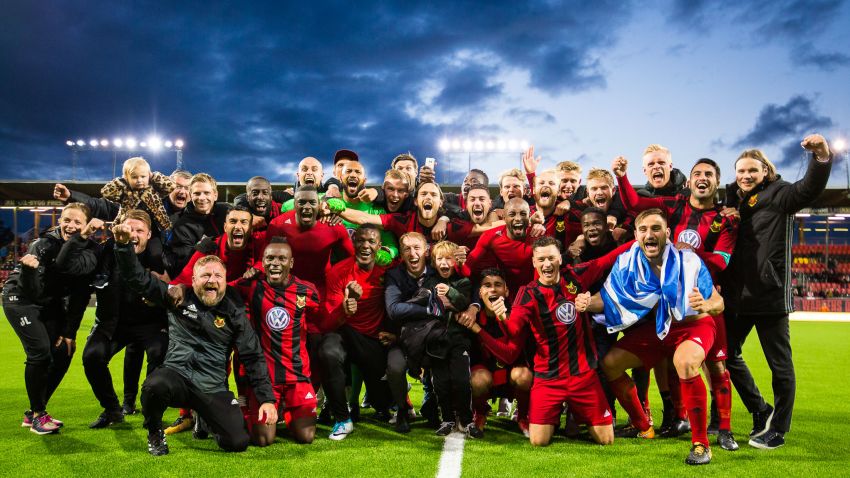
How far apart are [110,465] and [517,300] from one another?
302 cm

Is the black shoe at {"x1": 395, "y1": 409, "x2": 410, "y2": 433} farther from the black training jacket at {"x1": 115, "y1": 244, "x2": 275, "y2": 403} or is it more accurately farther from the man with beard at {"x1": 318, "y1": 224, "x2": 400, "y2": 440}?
the black training jacket at {"x1": 115, "y1": 244, "x2": 275, "y2": 403}

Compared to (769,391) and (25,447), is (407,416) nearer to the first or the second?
(25,447)

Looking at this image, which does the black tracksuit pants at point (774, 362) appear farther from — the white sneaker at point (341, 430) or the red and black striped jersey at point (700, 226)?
the white sneaker at point (341, 430)

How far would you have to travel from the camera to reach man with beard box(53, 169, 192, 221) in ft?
18.2

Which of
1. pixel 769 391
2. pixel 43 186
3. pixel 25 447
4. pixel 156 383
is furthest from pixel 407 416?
pixel 43 186

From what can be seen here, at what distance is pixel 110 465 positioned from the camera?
3.71 m

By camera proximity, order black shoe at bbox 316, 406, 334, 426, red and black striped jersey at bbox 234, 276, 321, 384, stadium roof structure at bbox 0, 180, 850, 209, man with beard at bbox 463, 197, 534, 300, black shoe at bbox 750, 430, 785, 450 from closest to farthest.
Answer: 1. black shoe at bbox 750, 430, 785, 450
2. red and black striped jersey at bbox 234, 276, 321, 384
3. man with beard at bbox 463, 197, 534, 300
4. black shoe at bbox 316, 406, 334, 426
5. stadium roof structure at bbox 0, 180, 850, 209

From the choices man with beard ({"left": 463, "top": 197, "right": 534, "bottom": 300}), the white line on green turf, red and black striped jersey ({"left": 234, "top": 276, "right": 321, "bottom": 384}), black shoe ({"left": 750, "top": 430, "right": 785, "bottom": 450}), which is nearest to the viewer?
the white line on green turf

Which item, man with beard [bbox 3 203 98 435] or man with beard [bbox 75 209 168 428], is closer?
man with beard [bbox 3 203 98 435]

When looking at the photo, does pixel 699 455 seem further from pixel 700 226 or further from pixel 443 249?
pixel 443 249

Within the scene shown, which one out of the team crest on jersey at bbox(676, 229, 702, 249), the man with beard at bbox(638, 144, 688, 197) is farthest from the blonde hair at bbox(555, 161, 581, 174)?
the team crest on jersey at bbox(676, 229, 702, 249)

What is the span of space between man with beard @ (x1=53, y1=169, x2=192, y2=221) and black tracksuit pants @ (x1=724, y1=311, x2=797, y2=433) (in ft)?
16.4

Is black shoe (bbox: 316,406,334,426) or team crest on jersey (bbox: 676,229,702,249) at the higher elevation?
team crest on jersey (bbox: 676,229,702,249)

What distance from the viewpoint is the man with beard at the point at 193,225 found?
530 cm
